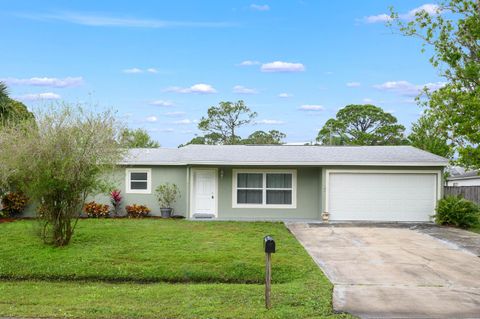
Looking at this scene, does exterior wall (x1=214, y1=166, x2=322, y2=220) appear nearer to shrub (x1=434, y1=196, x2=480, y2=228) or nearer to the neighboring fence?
shrub (x1=434, y1=196, x2=480, y2=228)

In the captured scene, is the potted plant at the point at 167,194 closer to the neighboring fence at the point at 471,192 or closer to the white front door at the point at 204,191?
the white front door at the point at 204,191

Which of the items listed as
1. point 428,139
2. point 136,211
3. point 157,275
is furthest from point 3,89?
point 428,139

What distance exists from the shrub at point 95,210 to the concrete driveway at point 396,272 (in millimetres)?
8517

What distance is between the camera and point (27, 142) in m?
13.2

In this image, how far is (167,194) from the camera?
72.1ft

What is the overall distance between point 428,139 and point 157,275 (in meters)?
27.7

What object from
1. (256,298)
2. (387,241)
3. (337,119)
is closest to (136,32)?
(387,241)

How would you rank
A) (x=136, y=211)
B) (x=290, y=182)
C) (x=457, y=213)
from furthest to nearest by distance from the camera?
(x=290, y=182) → (x=136, y=211) → (x=457, y=213)

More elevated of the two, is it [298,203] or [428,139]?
[428,139]

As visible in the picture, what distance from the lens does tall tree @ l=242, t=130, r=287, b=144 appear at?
5927cm

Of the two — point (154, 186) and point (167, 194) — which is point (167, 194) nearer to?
point (167, 194)

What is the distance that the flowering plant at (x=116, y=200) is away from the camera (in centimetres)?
2203

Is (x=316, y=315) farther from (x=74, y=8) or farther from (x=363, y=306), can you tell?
(x=74, y=8)

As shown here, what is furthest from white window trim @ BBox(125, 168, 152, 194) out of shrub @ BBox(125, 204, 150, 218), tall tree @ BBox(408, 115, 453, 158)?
tall tree @ BBox(408, 115, 453, 158)
